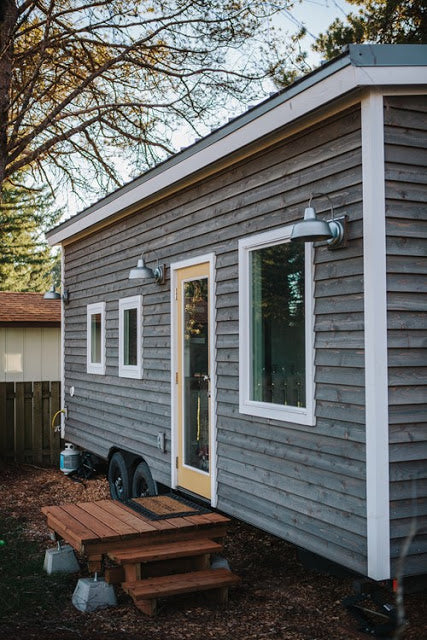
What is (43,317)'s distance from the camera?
13.1 m

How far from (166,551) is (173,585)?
0.24m

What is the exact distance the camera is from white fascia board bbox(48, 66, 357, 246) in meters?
4.17

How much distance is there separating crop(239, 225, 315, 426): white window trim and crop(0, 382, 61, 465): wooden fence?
6.32 metres

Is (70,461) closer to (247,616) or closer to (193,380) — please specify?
(193,380)

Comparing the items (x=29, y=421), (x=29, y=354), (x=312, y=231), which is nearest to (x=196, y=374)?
(x=312, y=231)

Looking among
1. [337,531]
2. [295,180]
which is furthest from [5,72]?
[337,531]

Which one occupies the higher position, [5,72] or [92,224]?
[5,72]

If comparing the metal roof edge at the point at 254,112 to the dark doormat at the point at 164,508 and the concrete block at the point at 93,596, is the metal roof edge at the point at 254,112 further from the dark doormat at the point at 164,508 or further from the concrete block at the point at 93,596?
the concrete block at the point at 93,596

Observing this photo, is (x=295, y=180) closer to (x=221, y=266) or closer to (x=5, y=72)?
(x=221, y=266)

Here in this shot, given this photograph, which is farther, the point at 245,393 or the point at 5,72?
the point at 5,72

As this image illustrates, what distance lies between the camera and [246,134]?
520 centimetres

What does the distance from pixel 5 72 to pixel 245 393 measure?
7.42 metres

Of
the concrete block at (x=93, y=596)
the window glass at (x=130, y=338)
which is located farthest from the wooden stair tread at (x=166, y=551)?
the window glass at (x=130, y=338)

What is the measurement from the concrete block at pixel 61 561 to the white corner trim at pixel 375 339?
2.64 metres
